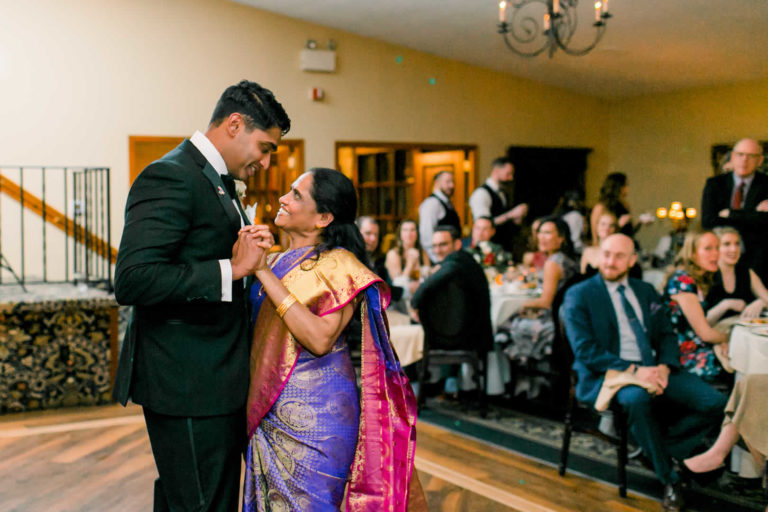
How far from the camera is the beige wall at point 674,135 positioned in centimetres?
787

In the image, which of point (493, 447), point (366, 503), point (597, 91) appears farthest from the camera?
point (597, 91)

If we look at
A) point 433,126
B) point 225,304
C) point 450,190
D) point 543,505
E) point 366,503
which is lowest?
point 543,505

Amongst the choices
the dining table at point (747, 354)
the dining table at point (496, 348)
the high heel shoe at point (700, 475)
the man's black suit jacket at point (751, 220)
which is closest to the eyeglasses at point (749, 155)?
the man's black suit jacket at point (751, 220)

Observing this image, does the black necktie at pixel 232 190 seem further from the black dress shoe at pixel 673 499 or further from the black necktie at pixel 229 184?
the black dress shoe at pixel 673 499

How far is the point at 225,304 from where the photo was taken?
1682 millimetres

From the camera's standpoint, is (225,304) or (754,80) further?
(754,80)

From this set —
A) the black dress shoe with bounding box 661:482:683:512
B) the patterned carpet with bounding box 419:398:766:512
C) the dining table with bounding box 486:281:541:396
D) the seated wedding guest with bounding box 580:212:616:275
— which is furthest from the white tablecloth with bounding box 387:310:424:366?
the black dress shoe with bounding box 661:482:683:512

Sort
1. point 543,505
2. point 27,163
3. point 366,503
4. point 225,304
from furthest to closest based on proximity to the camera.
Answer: point 27,163, point 543,505, point 366,503, point 225,304

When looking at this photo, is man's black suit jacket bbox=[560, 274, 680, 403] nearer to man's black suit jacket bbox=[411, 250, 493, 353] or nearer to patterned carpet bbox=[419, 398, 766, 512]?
patterned carpet bbox=[419, 398, 766, 512]

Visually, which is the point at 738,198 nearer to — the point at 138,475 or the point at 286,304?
the point at 138,475

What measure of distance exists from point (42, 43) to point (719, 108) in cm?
666

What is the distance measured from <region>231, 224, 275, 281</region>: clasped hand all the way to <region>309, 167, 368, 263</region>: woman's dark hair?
0.31 meters

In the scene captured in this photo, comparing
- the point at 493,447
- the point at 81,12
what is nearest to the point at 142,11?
the point at 81,12

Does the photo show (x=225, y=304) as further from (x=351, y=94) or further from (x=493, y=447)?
(x=351, y=94)
